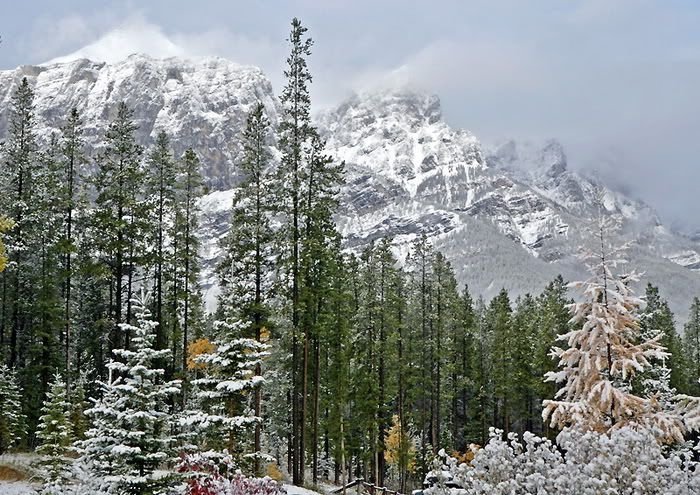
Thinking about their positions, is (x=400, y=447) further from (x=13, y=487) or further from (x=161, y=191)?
(x=13, y=487)

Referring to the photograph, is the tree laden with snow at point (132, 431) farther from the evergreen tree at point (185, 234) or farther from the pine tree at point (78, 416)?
the evergreen tree at point (185, 234)

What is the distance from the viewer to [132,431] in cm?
1188

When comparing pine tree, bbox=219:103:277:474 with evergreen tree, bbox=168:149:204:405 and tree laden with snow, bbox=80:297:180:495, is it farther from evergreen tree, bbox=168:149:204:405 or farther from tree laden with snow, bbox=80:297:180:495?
tree laden with snow, bbox=80:297:180:495

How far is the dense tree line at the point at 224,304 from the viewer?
1739cm

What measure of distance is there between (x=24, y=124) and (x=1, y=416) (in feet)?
37.5

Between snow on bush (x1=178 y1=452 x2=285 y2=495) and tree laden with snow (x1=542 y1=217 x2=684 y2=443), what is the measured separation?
5.86 metres

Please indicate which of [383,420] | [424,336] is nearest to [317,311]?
[383,420]

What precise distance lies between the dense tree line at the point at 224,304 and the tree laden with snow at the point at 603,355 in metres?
1.77

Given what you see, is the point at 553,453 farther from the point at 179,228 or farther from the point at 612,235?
the point at 179,228

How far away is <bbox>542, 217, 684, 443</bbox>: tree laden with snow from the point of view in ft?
43.5

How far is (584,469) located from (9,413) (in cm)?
2556

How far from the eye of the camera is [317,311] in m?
26.7

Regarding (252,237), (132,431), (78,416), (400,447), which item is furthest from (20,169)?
(400,447)

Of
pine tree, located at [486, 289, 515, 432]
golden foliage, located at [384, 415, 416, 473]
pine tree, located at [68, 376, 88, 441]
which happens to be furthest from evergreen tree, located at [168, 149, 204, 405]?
pine tree, located at [486, 289, 515, 432]
